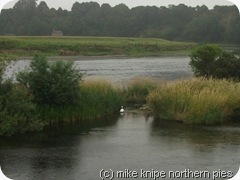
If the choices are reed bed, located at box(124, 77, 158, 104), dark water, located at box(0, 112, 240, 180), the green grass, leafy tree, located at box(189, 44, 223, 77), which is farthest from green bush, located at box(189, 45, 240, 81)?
dark water, located at box(0, 112, 240, 180)

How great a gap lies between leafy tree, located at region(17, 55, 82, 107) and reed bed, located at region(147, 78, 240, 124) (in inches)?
154

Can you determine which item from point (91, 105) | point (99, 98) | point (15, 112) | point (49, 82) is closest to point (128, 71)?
point (99, 98)

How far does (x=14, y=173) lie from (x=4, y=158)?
1736 millimetres

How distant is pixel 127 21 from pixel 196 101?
7345cm

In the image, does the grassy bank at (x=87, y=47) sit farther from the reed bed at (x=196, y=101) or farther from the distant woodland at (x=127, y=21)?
the reed bed at (x=196, y=101)

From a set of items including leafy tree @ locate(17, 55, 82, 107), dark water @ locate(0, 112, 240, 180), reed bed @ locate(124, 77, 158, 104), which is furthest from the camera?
reed bed @ locate(124, 77, 158, 104)

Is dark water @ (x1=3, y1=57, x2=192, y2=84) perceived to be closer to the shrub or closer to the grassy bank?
the grassy bank

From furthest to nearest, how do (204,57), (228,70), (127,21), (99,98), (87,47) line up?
1. (127,21)
2. (87,47)
3. (204,57)
4. (228,70)
5. (99,98)

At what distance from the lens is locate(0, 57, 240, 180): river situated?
13914 millimetres

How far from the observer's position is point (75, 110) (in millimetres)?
21953

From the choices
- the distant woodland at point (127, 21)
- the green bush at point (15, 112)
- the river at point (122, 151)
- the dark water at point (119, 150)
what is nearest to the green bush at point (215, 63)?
the river at point (122, 151)

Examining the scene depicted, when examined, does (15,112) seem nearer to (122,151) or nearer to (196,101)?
(122,151)

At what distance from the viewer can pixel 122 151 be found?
1611 cm

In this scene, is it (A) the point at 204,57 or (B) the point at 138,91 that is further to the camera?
(A) the point at 204,57
